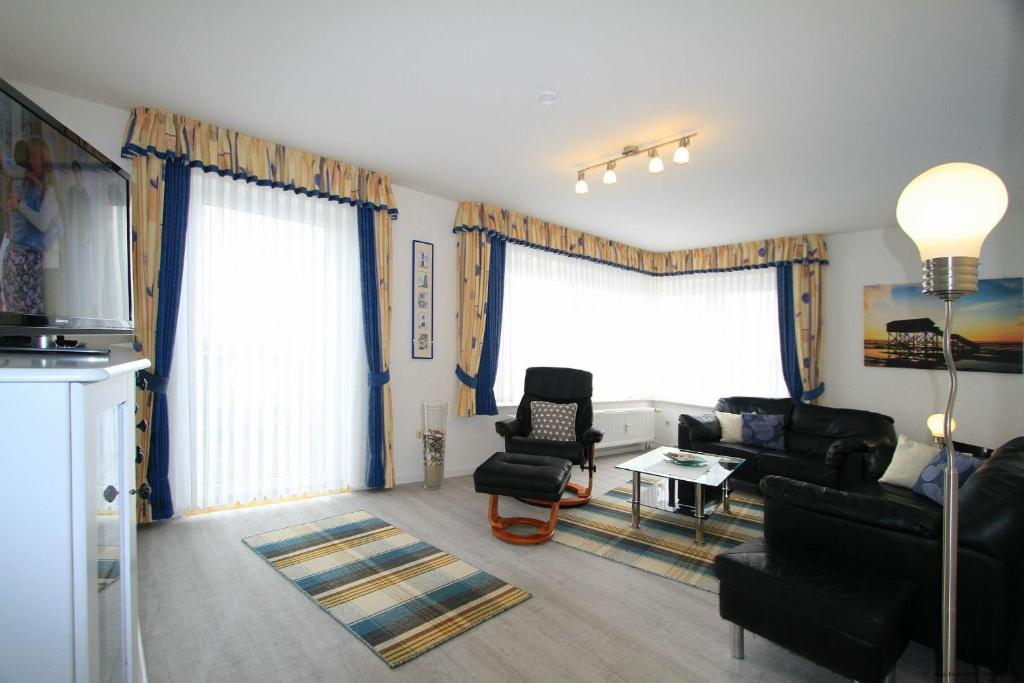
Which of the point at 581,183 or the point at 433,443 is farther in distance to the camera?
the point at 433,443

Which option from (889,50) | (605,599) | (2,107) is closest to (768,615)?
(605,599)

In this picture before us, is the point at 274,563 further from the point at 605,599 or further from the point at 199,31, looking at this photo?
the point at 199,31

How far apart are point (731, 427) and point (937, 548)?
3.24 meters

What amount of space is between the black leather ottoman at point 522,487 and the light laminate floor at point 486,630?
141 millimetres

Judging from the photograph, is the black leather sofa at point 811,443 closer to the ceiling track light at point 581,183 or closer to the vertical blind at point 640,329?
the vertical blind at point 640,329

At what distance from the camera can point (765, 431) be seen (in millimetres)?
4820

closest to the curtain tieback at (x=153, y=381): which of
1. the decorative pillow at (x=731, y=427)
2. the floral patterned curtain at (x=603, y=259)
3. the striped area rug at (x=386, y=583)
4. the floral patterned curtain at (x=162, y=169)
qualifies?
the floral patterned curtain at (x=162, y=169)

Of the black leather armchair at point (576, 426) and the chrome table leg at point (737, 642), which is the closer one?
the chrome table leg at point (737, 642)

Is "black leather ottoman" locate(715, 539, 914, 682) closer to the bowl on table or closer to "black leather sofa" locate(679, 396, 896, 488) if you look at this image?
the bowl on table

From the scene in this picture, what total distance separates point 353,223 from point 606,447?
3.88 metres

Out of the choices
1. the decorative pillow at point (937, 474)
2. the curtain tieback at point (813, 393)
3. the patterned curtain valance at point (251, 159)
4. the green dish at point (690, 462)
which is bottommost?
the green dish at point (690, 462)

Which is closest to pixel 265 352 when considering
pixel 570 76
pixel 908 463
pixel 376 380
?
pixel 376 380

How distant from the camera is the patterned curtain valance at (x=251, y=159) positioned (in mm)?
3004

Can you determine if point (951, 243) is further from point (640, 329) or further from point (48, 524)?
point (640, 329)
